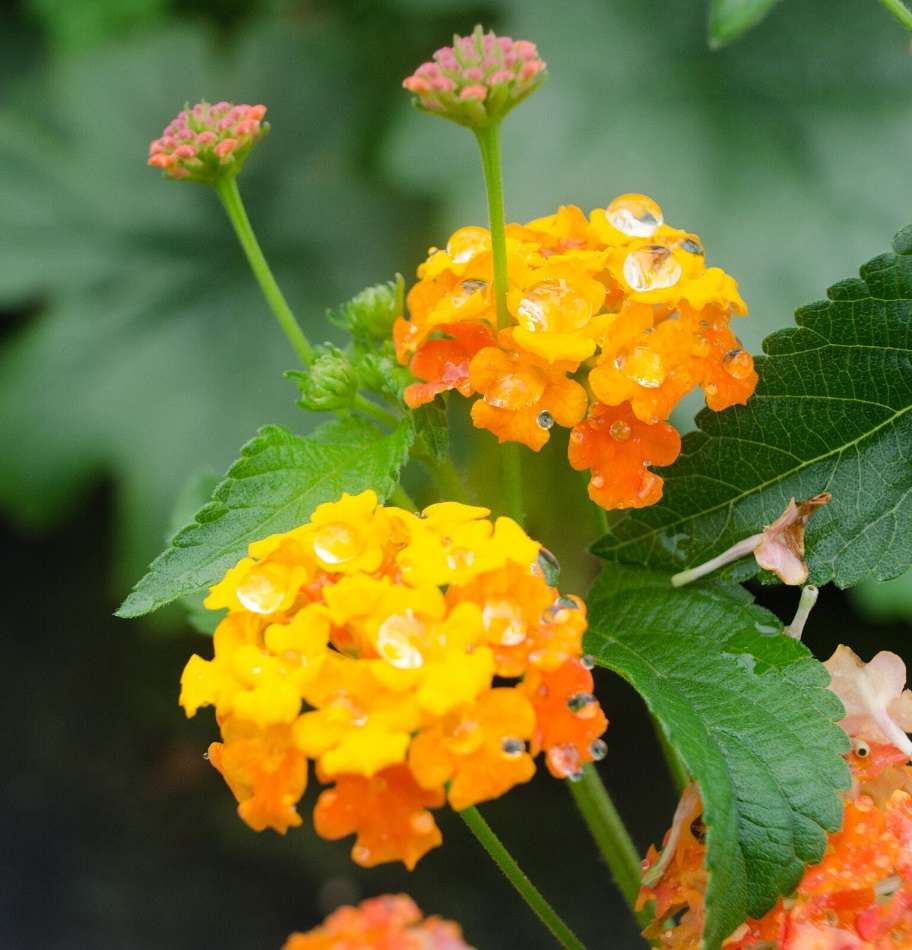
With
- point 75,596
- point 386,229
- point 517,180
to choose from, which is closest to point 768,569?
point 517,180

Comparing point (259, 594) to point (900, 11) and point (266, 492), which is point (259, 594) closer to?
point (266, 492)

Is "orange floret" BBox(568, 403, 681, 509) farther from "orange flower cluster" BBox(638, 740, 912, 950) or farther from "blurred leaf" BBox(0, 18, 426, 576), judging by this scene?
"blurred leaf" BBox(0, 18, 426, 576)

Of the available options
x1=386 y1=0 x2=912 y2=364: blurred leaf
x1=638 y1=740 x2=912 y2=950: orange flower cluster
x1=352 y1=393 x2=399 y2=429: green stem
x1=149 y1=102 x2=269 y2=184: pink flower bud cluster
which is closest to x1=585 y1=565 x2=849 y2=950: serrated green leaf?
x1=638 y1=740 x2=912 y2=950: orange flower cluster

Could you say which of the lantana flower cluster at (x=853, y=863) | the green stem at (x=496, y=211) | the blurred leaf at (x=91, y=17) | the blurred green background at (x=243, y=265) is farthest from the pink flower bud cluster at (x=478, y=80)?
the blurred leaf at (x=91, y=17)

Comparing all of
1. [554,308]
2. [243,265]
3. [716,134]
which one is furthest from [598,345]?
[243,265]

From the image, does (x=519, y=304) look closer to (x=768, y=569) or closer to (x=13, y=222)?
(x=768, y=569)
